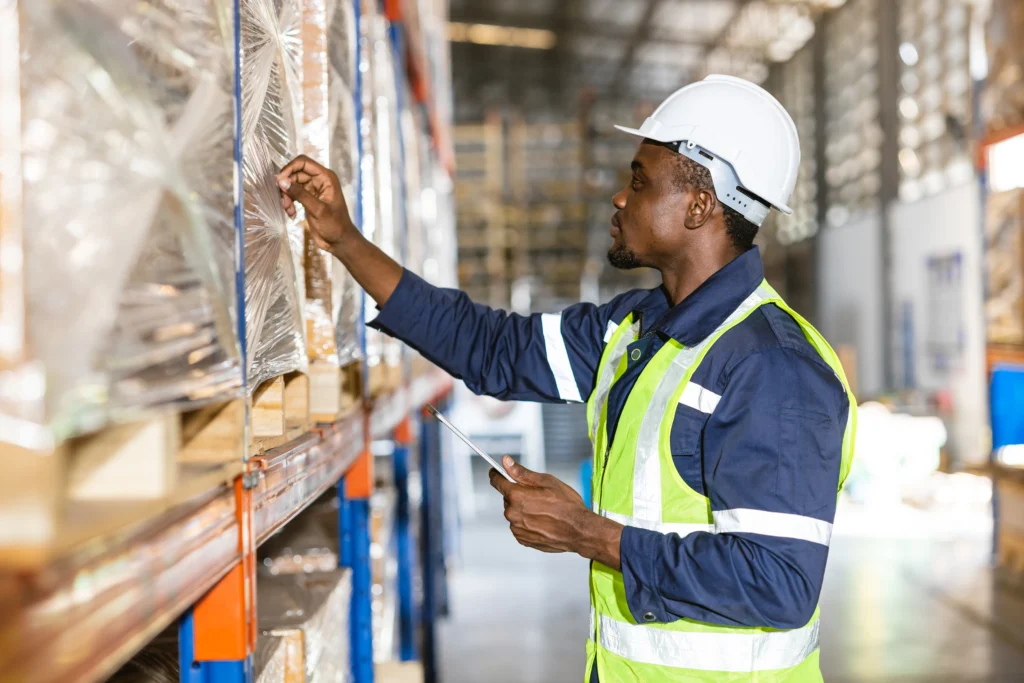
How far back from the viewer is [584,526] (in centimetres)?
183

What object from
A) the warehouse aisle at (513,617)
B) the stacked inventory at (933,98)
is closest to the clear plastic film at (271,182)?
the warehouse aisle at (513,617)

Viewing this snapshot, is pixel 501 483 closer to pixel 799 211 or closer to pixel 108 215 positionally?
pixel 108 215

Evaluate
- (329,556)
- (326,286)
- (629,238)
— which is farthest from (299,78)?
(329,556)

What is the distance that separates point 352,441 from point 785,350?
1.12 m

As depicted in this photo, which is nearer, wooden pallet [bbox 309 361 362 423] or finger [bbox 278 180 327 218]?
finger [bbox 278 180 327 218]

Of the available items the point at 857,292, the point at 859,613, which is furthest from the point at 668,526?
the point at 857,292

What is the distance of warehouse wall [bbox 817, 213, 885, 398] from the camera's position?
52.3 feet

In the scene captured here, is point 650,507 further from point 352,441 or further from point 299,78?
point 299,78

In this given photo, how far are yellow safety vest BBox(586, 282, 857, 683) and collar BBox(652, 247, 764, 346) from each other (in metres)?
0.02

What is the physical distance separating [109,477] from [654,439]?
1201 millimetres

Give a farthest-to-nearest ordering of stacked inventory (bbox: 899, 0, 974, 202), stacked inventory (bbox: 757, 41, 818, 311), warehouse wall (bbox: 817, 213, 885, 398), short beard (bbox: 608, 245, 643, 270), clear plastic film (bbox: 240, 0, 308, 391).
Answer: stacked inventory (bbox: 757, 41, 818, 311), warehouse wall (bbox: 817, 213, 885, 398), stacked inventory (bbox: 899, 0, 974, 202), short beard (bbox: 608, 245, 643, 270), clear plastic film (bbox: 240, 0, 308, 391)

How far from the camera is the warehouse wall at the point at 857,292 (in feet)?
52.3

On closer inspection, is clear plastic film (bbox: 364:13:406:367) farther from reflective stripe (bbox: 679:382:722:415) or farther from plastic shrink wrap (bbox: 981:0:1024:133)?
plastic shrink wrap (bbox: 981:0:1024:133)

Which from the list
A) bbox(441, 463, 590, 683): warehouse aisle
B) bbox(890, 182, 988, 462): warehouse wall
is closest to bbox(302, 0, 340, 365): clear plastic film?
bbox(441, 463, 590, 683): warehouse aisle
